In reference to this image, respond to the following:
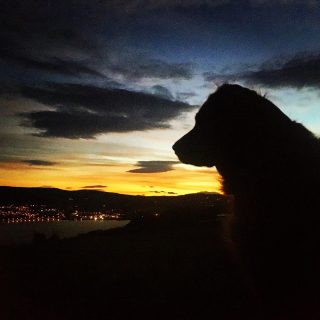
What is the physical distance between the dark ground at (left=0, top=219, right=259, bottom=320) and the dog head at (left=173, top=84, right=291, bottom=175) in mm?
1237

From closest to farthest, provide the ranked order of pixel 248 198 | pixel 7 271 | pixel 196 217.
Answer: pixel 248 198, pixel 7 271, pixel 196 217

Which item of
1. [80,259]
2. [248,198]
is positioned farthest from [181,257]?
[248,198]

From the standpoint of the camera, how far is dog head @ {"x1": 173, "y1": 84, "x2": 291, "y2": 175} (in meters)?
4.41

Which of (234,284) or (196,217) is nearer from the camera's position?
(234,284)

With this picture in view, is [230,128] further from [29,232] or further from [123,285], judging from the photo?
[29,232]

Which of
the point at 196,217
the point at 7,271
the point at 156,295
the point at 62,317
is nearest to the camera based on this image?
the point at 62,317

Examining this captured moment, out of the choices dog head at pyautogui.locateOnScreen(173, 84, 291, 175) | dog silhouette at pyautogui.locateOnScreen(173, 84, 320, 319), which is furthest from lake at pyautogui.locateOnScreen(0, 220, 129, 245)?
dog silhouette at pyautogui.locateOnScreen(173, 84, 320, 319)

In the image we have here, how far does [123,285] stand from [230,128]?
371 cm

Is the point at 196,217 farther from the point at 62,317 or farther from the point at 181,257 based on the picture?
the point at 62,317

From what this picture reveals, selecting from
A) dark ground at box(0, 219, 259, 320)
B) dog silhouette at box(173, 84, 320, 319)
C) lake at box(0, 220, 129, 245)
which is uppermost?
dog silhouette at box(173, 84, 320, 319)

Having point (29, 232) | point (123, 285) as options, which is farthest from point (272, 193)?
point (29, 232)

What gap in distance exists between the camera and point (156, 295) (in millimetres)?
6523

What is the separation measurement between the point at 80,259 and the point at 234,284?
389 cm

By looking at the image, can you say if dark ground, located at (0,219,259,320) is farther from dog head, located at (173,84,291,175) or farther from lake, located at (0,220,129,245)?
lake, located at (0,220,129,245)
